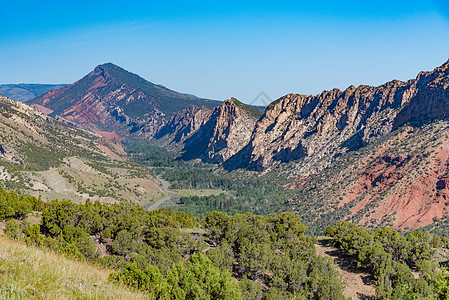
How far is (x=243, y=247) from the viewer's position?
36156 mm

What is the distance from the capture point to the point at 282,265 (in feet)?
108

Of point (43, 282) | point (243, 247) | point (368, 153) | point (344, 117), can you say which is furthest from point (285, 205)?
point (43, 282)

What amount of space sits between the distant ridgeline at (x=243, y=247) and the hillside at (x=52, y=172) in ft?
185

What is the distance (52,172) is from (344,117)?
138 m

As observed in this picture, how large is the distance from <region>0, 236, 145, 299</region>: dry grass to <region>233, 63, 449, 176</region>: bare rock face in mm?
141691

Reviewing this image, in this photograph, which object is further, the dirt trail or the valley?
the dirt trail

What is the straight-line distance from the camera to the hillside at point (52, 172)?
10275cm

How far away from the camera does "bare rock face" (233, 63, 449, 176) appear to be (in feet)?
437

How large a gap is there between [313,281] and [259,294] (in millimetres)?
5919

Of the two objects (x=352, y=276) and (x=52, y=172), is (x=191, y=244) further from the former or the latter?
(x=52, y=172)

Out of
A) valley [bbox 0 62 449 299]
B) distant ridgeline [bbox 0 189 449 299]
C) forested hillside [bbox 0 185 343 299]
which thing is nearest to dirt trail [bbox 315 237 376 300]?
valley [bbox 0 62 449 299]

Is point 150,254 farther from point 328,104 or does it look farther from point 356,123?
point 328,104

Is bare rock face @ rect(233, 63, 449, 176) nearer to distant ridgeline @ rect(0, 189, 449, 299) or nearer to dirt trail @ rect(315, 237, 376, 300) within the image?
dirt trail @ rect(315, 237, 376, 300)

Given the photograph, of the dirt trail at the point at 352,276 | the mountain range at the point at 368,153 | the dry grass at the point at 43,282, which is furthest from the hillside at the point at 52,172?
the dry grass at the point at 43,282
